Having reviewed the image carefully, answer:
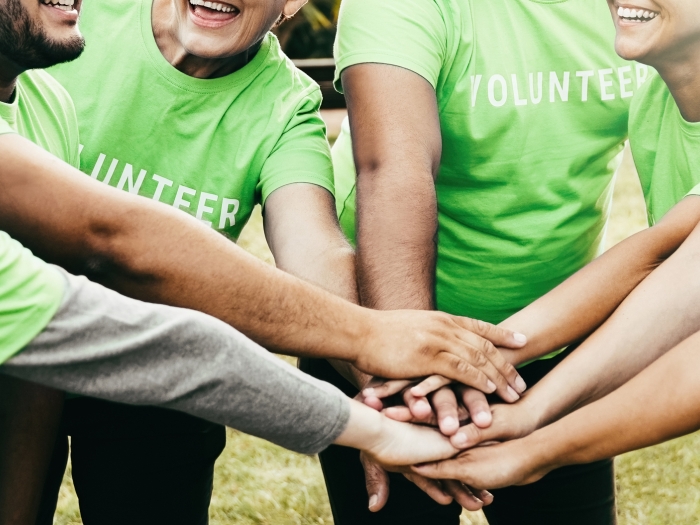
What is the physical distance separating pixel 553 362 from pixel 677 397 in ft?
2.14

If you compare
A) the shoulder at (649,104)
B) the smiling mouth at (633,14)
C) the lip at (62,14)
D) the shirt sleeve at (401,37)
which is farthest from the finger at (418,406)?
the lip at (62,14)

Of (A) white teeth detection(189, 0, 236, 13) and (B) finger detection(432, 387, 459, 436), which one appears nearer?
(B) finger detection(432, 387, 459, 436)

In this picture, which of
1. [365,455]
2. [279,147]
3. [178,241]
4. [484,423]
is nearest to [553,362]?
[484,423]

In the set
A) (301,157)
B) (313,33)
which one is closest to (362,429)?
(301,157)

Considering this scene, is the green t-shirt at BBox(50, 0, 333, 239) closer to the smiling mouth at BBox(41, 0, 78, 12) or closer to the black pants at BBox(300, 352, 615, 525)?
the smiling mouth at BBox(41, 0, 78, 12)

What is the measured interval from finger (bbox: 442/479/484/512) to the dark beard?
48.7 inches

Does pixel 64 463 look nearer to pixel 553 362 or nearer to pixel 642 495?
pixel 553 362

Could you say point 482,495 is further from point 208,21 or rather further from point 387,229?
point 208,21

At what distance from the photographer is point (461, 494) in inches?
79.2

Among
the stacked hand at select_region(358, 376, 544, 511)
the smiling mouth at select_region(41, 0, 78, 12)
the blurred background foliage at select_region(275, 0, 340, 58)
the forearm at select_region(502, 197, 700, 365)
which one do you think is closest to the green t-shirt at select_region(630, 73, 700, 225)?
the forearm at select_region(502, 197, 700, 365)

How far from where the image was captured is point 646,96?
2182 mm

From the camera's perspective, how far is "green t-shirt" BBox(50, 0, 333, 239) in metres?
2.17

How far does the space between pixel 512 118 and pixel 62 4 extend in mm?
1061

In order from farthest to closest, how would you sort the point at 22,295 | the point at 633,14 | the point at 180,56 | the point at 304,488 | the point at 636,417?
the point at 304,488 < the point at 180,56 < the point at 633,14 < the point at 636,417 < the point at 22,295
